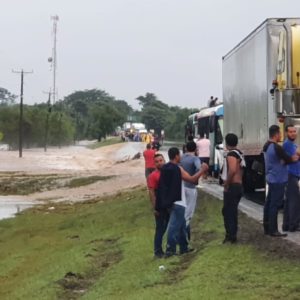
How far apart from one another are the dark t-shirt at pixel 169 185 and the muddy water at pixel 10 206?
1314 cm

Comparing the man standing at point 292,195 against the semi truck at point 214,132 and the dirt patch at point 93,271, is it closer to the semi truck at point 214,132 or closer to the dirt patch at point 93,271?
the dirt patch at point 93,271

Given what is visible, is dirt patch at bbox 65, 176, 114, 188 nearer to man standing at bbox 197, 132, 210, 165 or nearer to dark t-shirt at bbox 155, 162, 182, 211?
man standing at bbox 197, 132, 210, 165

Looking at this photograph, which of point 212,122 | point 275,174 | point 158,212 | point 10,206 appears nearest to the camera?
point 158,212

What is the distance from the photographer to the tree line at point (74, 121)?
4065 inches

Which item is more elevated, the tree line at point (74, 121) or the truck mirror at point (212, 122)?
the tree line at point (74, 121)

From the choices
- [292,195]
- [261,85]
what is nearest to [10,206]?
[261,85]

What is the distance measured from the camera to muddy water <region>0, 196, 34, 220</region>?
2509 cm

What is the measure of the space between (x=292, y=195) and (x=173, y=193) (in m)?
2.73

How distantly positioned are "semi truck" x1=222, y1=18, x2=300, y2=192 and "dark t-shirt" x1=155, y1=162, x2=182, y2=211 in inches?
175

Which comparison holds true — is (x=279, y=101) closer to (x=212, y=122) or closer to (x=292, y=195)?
(x=292, y=195)

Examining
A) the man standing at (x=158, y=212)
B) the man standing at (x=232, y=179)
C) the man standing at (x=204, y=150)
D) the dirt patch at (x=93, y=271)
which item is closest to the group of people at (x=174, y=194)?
the man standing at (x=158, y=212)

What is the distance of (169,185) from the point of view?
37.4ft

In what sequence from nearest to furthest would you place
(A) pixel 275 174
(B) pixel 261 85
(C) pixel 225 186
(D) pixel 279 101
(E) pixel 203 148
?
(C) pixel 225 186 → (A) pixel 275 174 → (D) pixel 279 101 → (B) pixel 261 85 → (E) pixel 203 148

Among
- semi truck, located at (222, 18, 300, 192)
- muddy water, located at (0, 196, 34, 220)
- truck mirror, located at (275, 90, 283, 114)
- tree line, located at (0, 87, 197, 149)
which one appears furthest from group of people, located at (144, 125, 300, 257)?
tree line, located at (0, 87, 197, 149)
